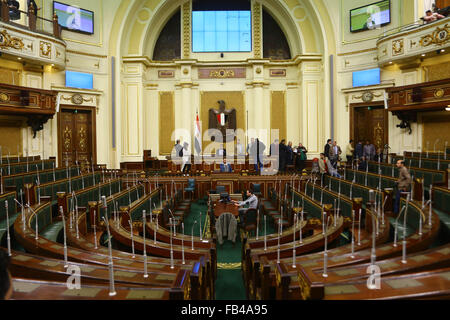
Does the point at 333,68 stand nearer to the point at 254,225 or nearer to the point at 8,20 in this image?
the point at 254,225

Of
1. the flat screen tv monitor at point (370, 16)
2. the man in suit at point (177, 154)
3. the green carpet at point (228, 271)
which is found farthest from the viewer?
the man in suit at point (177, 154)

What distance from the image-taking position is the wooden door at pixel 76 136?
1230cm

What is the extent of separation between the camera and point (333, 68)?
515 inches

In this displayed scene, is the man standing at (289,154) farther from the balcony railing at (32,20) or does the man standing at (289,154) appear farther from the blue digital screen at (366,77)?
the balcony railing at (32,20)

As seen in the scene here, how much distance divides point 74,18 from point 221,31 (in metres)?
6.46

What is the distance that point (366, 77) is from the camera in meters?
12.4

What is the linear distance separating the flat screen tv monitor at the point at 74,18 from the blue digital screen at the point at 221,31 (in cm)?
470

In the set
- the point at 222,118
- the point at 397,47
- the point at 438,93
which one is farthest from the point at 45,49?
the point at 438,93

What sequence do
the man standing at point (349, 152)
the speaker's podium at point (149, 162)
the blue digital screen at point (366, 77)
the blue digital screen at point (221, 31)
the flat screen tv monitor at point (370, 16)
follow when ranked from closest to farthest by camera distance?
the flat screen tv monitor at point (370, 16) → the blue digital screen at point (366, 77) → the man standing at point (349, 152) → the speaker's podium at point (149, 162) → the blue digital screen at point (221, 31)

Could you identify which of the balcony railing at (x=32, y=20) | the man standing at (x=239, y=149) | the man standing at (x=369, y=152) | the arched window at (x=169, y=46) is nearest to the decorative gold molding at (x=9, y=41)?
the balcony railing at (x=32, y=20)

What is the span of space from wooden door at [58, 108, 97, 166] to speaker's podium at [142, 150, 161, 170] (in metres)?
2.06

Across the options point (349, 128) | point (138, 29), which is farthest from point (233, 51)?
point (349, 128)

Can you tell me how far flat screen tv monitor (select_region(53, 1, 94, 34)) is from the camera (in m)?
11.9

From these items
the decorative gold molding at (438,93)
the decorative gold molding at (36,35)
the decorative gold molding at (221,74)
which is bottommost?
the decorative gold molding at (438,93)
